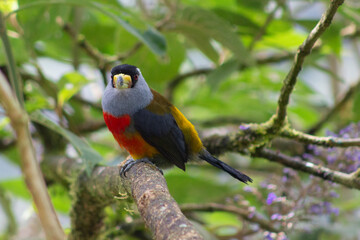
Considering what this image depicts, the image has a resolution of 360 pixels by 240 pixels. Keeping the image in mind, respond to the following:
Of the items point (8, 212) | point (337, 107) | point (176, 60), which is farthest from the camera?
point (8, 212)

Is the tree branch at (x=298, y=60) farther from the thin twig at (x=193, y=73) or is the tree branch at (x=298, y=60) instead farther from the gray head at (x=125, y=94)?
the thin twig at (x=193, y=73)

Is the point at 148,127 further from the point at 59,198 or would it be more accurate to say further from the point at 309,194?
the point at 59,198

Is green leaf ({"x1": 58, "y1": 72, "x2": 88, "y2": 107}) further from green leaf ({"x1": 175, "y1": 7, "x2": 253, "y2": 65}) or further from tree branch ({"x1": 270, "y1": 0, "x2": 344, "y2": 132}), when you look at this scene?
tree branch ({"x1": 270, "y1": 0, "x2": 344, "y2": 132})

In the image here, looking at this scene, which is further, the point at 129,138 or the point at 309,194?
the point at 129,138

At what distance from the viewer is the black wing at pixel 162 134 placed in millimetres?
2471

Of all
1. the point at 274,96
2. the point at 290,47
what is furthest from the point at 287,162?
the point at 274,96

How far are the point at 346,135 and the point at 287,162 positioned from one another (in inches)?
13.5

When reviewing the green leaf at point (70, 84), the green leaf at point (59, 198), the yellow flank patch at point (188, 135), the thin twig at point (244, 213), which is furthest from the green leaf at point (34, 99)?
the thin twig at point (244, 213)

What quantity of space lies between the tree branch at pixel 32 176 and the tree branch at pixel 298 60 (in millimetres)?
1006

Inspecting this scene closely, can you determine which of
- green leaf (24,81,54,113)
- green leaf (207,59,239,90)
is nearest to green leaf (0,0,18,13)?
green leaf (24,81,54,113)

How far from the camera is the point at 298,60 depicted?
1.65m

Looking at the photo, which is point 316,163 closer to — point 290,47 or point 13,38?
point 290,47

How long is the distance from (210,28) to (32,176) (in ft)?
7.45

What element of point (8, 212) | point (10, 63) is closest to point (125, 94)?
point (10, 63)
